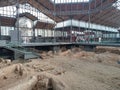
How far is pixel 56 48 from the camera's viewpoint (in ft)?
80.6

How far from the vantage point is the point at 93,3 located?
30219 mm

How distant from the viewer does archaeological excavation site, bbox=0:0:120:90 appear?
911 cm

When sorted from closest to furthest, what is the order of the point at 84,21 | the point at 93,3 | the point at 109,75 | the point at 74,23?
the point at 109,75
the point at 93,3
the point at 74,23
the point at 84,21

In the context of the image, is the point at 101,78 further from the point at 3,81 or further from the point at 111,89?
the point at 3,81

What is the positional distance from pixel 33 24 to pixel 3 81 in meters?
22.9

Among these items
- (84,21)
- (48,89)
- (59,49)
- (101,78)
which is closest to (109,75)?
(101,78)

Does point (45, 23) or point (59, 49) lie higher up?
point (45, 23)

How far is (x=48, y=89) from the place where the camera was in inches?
316

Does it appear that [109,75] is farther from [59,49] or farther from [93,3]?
[93,3]

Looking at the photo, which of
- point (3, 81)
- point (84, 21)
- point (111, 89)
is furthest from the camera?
point (84, 21)

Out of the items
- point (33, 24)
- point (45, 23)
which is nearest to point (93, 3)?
point (45, 23)

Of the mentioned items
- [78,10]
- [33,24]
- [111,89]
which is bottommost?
[111,89]

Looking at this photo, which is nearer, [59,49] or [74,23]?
[59,49]

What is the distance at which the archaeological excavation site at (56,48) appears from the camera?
9.11 meters
